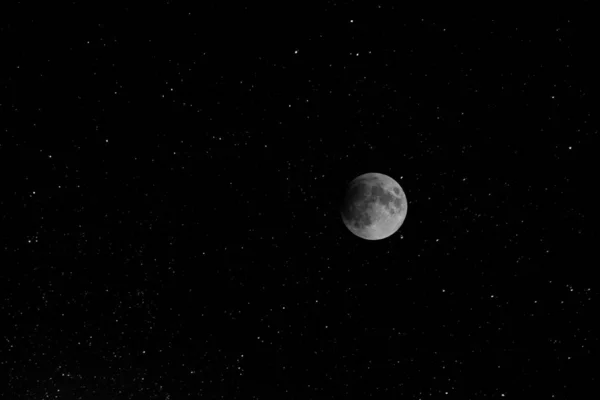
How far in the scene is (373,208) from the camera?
Answer: 3100mm

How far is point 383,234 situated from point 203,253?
6.58ft

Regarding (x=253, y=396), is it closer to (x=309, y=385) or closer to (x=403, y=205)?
(x=309, y=385)

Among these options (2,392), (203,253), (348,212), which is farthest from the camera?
(2,392)

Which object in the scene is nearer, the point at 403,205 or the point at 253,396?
the point at 403,205

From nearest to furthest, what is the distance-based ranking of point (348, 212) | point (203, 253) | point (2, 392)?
point (348, 212) < point (203, 253) < point (2, 392)

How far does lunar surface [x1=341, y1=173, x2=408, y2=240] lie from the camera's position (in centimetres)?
310

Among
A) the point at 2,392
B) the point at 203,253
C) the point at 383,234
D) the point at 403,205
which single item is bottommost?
the point at 2,392

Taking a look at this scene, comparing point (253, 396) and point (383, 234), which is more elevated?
point (383, 234)

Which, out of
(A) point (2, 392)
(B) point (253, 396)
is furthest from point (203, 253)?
(A) point (2, 392)

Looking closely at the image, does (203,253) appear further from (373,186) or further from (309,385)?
(373,186)

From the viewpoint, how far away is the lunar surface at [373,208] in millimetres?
3100

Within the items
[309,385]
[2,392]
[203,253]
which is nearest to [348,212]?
[203,253]

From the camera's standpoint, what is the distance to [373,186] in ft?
10.5

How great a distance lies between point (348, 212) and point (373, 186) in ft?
0.81
